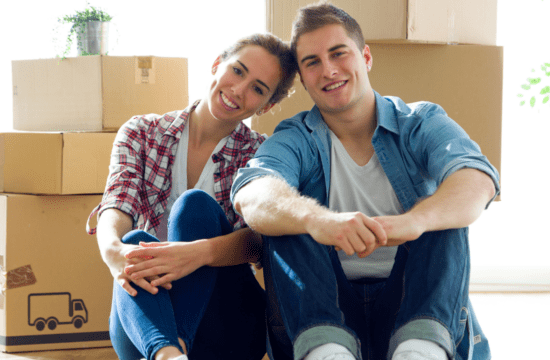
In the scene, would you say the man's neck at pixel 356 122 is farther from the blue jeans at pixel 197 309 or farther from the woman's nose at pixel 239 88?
the blue jeans at pixel 197 309

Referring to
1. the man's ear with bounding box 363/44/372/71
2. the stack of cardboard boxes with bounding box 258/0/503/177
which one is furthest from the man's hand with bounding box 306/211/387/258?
the stack of cardboard boxes with bounding box 258/0/503/177

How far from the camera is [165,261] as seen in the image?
39.6 inches

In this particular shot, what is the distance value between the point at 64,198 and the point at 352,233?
0.99 metres

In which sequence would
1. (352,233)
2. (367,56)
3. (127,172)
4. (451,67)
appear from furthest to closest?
(451,67)
(367,56)
(127,172)
(352,233)

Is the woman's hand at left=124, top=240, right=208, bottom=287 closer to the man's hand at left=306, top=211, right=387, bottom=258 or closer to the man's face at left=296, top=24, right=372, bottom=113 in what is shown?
the man's hand at left=306, top=211, right=387, bottom=258

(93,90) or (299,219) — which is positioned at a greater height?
(93,90)

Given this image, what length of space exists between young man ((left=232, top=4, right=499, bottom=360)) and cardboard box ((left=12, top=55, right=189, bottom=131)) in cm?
52

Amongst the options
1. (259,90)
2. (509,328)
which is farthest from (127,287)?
(509,328)

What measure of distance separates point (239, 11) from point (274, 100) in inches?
35.8

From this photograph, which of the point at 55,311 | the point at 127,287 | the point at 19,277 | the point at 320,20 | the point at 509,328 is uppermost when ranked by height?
the point at 320,20

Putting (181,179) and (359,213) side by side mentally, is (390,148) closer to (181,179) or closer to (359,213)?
(359,213)

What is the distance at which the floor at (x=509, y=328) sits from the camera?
149cm

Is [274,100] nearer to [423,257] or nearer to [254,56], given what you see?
[254,56]

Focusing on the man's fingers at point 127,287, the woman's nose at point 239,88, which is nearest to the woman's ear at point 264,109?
the woman's nose at point 239,88
